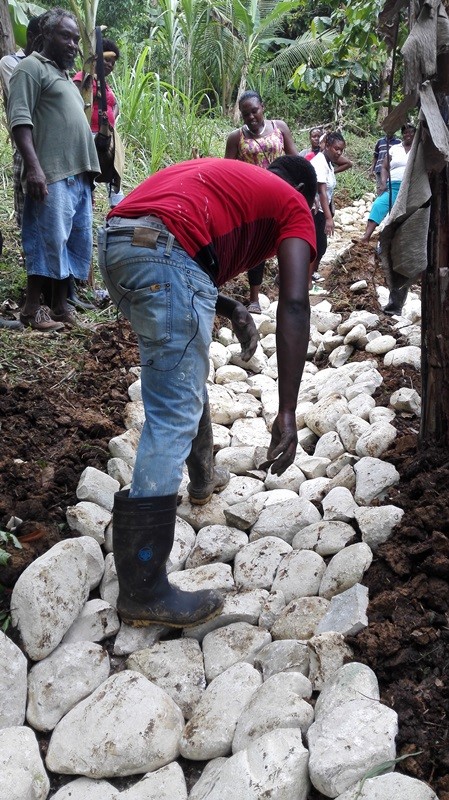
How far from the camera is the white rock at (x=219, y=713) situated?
6.80 ft

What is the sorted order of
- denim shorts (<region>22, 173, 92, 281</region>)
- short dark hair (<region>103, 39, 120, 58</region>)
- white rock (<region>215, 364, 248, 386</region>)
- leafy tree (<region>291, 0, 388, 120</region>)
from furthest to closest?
short dark hair (<region>103, 39, 120, 58</region>) → leafy tree (<region>291, 0, 388, 120</region>) → white rock (<region>215, 364, 248, 386</region>) → denim shorts (<region>22, 173, 92, 281</region>)

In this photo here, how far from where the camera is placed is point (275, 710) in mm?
2010

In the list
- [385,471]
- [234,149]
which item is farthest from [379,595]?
[234,149]

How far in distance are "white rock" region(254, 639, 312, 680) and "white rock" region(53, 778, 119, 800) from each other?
0.53m

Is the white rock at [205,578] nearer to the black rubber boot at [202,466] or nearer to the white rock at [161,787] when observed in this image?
the black rubber boot at [202,466]

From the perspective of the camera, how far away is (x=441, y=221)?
9.21 feet

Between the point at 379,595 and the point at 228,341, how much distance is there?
2949 millimetres

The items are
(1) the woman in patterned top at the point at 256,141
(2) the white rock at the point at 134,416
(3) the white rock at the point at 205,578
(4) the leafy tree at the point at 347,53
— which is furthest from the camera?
(1) the woman in patterned top at the point at 256,141

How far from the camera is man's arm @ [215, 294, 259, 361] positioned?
3029mm

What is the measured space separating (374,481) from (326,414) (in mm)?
915

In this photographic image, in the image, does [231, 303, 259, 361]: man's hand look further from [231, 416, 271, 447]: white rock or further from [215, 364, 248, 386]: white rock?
[215, 364, 248, 386]: white rock

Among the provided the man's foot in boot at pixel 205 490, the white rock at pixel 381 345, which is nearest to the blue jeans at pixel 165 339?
the man's foot in boot at pixel 205 490

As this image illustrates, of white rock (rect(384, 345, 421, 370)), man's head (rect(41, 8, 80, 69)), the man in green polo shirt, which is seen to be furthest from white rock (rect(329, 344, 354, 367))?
man's head (rect(41, 8, 80, 69))


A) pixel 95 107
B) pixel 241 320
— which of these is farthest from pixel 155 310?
pixel 95 107
